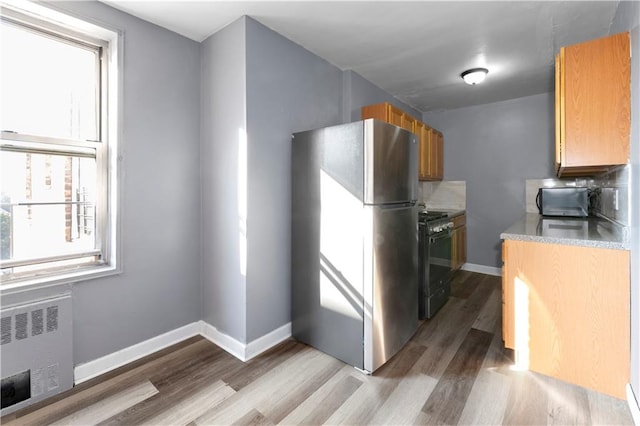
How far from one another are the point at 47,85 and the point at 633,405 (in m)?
3.95

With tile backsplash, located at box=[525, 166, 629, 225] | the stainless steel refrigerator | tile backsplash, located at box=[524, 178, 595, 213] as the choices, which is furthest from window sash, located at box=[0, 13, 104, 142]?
tile backsplash, located at box=[524, 178, 595, 213]

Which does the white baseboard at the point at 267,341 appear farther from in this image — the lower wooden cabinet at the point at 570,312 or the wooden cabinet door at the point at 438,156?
the wooden cabinet door at the point at 438,156

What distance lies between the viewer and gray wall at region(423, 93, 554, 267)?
13.2 feet

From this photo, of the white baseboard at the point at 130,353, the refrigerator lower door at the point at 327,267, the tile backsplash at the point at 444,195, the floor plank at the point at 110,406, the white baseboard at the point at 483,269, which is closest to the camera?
the floor plank at the point at 110,406

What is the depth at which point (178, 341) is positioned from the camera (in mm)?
2443

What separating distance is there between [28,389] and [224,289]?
1217 millimetres

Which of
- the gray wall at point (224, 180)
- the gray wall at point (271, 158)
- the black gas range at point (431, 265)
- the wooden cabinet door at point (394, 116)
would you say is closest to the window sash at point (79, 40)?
the gray wall at point (224, 180)

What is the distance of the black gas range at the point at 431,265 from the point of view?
9.36 feet

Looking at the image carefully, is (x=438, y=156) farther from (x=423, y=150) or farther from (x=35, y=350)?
(x=35, y=350)

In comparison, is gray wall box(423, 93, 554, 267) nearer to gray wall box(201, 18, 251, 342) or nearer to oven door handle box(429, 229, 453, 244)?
oven door handle box(429, 229, 453, 244)

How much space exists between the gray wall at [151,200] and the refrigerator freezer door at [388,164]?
1.51 metres

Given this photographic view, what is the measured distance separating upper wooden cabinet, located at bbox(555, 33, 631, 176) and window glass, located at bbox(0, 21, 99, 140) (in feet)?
10.5

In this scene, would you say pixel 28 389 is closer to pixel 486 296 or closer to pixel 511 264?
pixel 511 264

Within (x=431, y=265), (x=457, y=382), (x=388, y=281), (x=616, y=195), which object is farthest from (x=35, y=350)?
(x=616, y=195)
